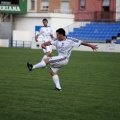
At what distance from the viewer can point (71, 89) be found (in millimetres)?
13539

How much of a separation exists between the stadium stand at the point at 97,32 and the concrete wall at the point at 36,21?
333cm

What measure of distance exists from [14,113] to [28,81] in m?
6.03

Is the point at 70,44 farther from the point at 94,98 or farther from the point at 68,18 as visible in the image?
the point at 68,18

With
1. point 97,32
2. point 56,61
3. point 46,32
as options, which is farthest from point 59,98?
point 97,32

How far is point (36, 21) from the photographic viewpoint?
185 feet

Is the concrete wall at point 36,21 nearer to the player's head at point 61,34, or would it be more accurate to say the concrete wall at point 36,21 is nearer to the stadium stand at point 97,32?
the stadium stand at point 97,32

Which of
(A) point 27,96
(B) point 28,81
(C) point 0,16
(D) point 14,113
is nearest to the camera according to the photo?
(D) point 14,113

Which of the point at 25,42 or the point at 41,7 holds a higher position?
the point at 41,7

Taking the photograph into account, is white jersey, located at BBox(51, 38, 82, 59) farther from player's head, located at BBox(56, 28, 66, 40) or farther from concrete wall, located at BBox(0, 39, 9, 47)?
concrete wall, located at BBox(0, 39, 9, 47)

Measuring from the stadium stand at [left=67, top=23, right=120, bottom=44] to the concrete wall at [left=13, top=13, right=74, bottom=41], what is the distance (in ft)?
10.9

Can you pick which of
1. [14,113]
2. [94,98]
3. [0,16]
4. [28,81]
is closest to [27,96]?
[94,98]

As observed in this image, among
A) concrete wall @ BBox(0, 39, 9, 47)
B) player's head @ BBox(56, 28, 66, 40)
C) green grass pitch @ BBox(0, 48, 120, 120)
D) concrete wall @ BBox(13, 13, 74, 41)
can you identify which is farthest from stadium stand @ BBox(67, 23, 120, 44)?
player's head @ BBox(56, 28, 66, 40)

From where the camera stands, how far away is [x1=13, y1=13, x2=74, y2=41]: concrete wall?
54.5 m

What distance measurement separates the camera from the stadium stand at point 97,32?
4762 centimetres
